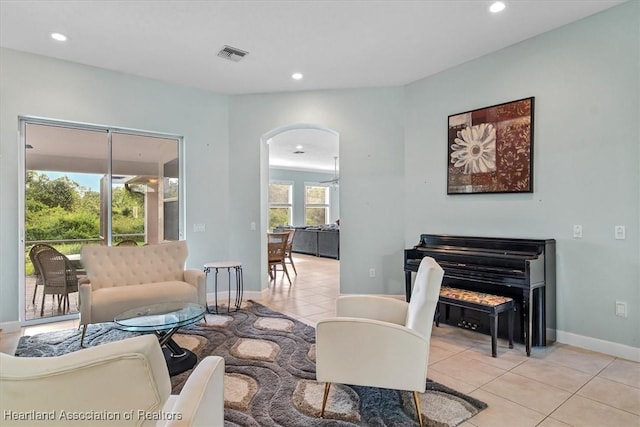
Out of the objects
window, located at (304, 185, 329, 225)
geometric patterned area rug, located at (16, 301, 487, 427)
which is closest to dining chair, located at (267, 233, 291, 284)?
geometric patterned area rug, located at (16, 301, 487, 427)

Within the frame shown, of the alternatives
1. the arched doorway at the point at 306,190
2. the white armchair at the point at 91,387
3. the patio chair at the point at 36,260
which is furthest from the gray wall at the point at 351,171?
the white armchair at the point at 91,387

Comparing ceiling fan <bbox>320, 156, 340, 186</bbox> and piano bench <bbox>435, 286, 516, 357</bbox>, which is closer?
piano bench <bbox>435, 286, 516, 357</bbox>

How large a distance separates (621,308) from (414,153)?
2.67 meters

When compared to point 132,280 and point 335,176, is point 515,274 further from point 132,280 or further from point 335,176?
point 335,176

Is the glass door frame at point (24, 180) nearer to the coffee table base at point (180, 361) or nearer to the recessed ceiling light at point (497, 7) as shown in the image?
the coffee table base at point (180, 361)

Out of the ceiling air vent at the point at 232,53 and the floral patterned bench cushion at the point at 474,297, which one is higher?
the ceiling air vent at the point at 232,53

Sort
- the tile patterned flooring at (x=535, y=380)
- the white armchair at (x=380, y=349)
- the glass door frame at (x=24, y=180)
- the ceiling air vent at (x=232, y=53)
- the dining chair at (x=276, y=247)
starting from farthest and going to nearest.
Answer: the dining chair at (x=276, y=247) < the glass door frame at (x=24, y=180) < the ceiling air vent at (x=232, y=53) < the tile patterned flooring at (x=535, y=380) < the white armchair at (x=380, y=349)

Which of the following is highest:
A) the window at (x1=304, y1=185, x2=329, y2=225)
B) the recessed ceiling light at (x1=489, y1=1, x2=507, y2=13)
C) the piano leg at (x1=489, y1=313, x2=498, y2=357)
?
the recessed ceiling light at (x1=489, y1=1, x2=507, y2=13)

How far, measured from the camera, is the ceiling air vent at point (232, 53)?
3736mm

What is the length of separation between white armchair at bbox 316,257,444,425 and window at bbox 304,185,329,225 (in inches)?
418

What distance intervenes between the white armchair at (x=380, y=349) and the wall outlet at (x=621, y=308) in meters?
2.09

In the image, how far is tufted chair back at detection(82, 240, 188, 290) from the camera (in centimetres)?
362

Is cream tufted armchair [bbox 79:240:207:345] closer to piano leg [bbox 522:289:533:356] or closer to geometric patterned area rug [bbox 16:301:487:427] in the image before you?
geometric patterned area rug [bbox 16:301:487:427]

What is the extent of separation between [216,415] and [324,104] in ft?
14.6
